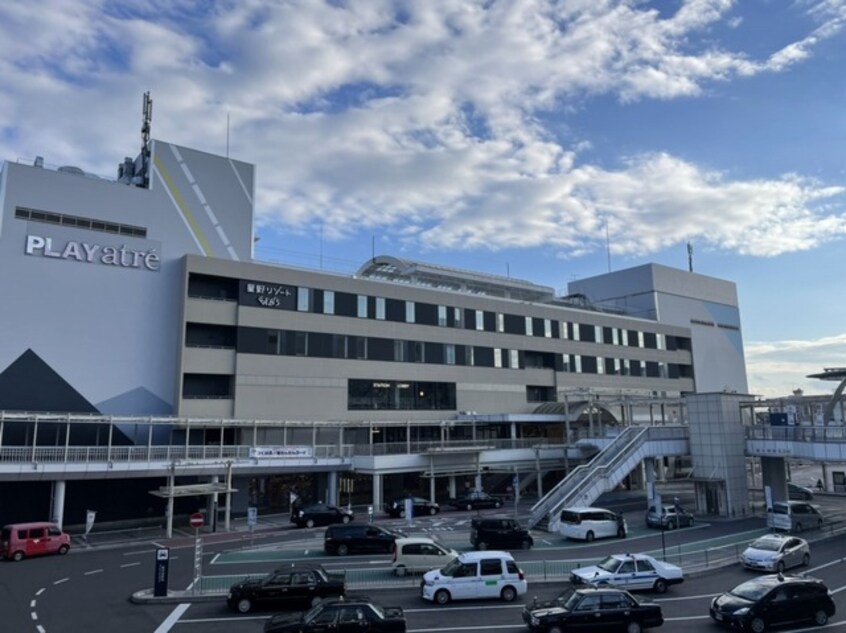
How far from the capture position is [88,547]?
35125 mm

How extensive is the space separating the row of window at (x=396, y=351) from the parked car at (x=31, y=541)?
17.0 m

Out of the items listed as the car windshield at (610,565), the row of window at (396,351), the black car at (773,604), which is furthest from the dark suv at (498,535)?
the row of window at (396,351)

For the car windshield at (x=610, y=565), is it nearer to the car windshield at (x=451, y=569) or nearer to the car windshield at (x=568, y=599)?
the car windshield at (x=568, y=599)

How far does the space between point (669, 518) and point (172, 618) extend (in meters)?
28.8

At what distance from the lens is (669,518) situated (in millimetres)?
38344

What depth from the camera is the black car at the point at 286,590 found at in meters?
21.6

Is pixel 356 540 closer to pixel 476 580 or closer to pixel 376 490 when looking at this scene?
pixel 476 580

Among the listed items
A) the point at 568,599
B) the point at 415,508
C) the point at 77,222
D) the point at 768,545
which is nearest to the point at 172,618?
the point at 568,599

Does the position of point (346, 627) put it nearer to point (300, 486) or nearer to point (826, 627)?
point (826, 627)

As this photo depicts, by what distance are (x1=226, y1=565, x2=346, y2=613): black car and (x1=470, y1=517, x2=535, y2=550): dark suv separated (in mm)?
11005

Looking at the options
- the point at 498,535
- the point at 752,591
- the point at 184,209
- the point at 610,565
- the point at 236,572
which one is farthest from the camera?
the point at 184,209

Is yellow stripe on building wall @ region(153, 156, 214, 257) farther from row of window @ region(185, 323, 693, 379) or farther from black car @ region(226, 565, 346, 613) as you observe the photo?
black car @ region(226, 565, 346, 613)

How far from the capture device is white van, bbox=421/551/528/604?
75.0ft

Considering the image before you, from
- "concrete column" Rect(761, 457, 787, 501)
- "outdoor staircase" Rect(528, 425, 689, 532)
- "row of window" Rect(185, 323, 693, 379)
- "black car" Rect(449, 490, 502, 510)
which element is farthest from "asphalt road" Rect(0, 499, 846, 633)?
"row of window" Rect(185, 323, 693, 379)
